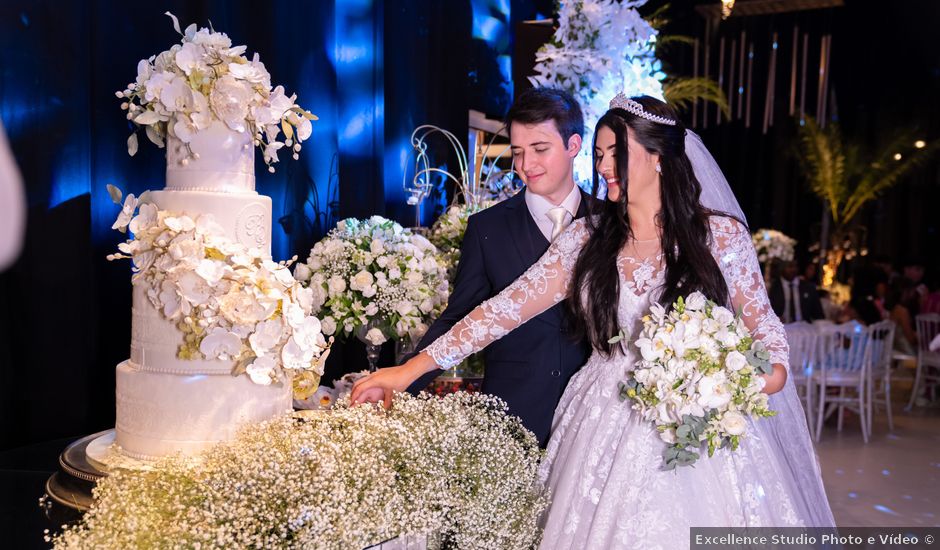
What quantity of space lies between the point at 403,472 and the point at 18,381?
152cm

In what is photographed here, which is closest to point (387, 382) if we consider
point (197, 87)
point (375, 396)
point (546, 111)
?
point (375, 396)

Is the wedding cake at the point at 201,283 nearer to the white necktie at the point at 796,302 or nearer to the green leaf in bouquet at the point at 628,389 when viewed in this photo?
the green leaf in bouquet at the point at 628,389

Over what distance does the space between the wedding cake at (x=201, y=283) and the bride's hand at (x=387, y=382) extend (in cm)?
26

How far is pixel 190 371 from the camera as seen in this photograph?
2.23 metres

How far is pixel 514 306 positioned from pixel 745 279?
67 cm

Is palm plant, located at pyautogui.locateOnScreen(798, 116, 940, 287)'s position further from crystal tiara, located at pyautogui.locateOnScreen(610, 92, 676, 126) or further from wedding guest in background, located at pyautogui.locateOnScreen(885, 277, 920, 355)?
crystal tiara, located at pyautogui.locateOnScreen(610, 92, 676, 126)

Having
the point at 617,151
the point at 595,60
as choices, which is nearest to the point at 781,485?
the point at 617,151

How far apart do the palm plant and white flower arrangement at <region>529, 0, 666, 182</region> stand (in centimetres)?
1019

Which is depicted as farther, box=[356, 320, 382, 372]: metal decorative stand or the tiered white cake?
box=[356, 320, 382, 372]: metal decorative stand

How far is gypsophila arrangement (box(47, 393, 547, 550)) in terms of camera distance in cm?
178

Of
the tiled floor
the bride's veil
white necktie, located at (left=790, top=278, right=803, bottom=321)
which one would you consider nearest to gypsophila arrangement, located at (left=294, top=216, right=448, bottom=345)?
the bride's veil

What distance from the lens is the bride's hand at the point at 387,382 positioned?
2.52 meters

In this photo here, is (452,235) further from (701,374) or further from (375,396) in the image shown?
(701,374)

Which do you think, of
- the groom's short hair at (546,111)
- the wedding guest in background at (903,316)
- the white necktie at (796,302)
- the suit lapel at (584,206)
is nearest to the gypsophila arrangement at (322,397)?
the suit lapel at (584,206)
